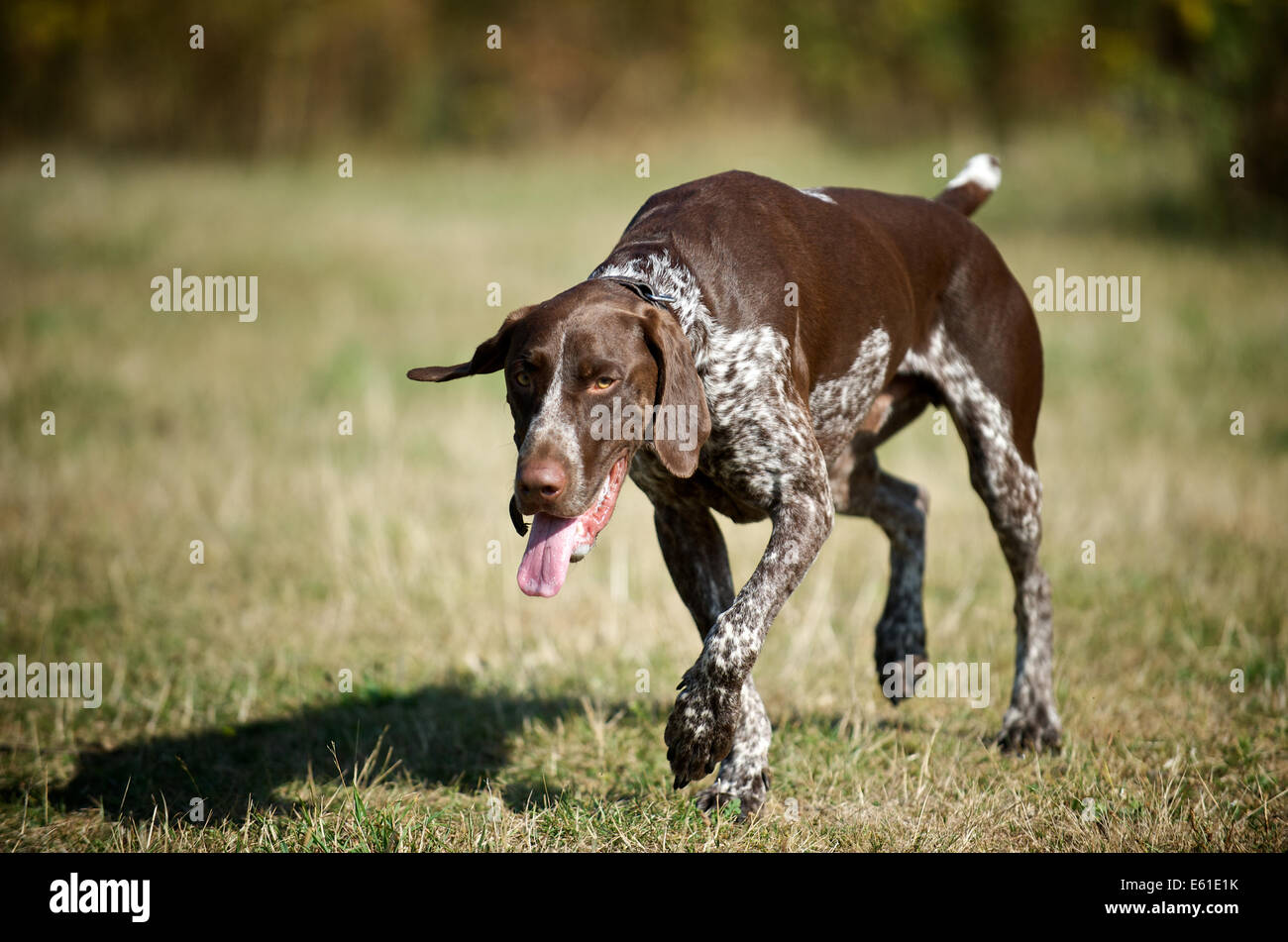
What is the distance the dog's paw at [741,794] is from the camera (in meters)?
4.28

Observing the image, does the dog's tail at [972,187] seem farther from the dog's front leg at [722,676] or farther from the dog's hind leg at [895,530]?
the dog's front leg at [722,676]

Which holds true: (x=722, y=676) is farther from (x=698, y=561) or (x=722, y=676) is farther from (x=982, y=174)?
(x=982, y=174)

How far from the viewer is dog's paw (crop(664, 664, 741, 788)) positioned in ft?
12.9

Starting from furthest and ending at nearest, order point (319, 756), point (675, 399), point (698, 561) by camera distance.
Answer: point (319, 756), point (698, 561), point (675, 399)

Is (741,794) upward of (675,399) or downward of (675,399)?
downward

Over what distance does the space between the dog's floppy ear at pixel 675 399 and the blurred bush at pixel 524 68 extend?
726 inches

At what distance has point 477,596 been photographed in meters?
7.04

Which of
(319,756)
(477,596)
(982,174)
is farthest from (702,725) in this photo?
(477,596)

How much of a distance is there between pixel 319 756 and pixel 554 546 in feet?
6.05

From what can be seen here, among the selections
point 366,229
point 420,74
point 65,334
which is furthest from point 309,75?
point 65,334

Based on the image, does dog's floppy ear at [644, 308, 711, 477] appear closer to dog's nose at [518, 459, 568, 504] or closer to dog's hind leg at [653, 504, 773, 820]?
dog's nose at [518, 459, 568, 504]

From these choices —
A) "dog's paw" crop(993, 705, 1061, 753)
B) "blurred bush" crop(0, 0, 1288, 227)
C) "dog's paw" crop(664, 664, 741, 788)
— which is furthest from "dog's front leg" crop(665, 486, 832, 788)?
"blurred bush" crop(0, 0, 1288, 227)

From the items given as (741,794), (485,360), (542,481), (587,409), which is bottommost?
(741,794)

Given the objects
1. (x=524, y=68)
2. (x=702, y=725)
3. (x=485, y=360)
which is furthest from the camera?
(x=524, y=68)
